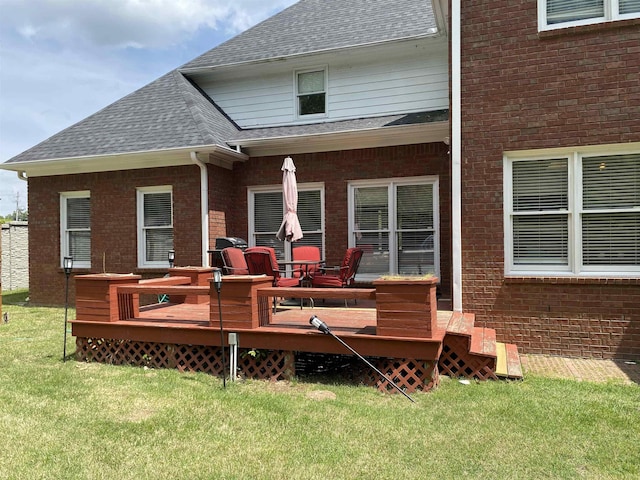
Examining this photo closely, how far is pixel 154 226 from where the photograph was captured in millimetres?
9852

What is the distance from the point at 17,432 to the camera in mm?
3574

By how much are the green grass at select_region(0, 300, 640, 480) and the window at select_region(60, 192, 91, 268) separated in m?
5.79

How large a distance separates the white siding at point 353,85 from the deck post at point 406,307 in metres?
5.95

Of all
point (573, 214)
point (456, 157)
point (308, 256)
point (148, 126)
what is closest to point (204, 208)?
point (308, 256)

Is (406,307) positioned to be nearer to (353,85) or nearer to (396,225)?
(396,225)

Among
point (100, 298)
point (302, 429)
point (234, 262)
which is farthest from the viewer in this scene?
point (234, 262)

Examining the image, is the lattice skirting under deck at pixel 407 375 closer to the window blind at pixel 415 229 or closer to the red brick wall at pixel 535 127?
the red brick wall at pixel 535 127

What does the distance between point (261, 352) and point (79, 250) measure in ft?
24.0

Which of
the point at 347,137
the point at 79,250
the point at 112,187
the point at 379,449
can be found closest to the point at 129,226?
the point at 112,187

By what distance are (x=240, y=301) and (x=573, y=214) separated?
451 centimetres

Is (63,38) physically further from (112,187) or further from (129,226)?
(129,226)

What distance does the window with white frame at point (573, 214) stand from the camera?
593cm

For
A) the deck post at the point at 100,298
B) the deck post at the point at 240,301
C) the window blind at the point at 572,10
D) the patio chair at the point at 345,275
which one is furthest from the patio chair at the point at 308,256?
the window blind at the point at 572,10

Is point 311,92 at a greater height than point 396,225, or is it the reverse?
point 311,92
